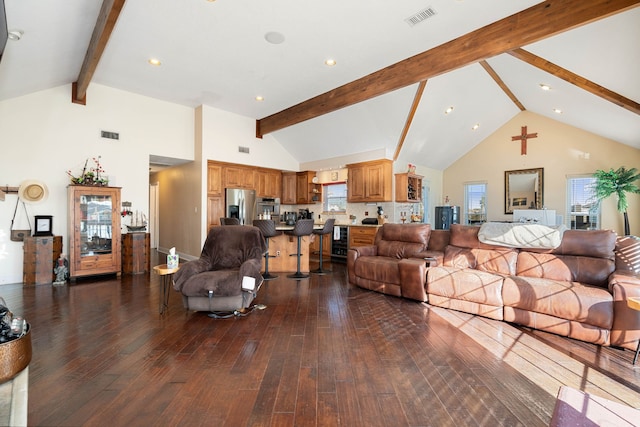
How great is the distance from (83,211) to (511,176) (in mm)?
10245

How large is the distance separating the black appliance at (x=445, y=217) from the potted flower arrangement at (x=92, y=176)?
8.26 meters

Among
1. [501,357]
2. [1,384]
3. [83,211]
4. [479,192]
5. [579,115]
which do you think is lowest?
[501,357]

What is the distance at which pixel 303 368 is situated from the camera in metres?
2.10

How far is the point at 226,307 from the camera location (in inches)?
121

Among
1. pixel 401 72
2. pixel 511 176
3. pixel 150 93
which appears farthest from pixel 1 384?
pixel 511 176

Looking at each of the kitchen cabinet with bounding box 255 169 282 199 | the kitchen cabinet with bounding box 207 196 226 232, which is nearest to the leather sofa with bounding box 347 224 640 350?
the kitchen cabinet with bounding box 207 196 226 232

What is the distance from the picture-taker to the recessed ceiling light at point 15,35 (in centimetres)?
308

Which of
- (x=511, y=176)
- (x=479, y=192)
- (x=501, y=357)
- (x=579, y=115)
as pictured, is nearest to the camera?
(x=501, y=357)

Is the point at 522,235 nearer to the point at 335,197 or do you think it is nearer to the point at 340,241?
the point at 340,241

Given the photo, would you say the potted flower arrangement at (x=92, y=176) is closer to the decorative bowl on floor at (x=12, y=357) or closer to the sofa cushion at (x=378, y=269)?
the decorative bowl on floor at (x=12, y=357)

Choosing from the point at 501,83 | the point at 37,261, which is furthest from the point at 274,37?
the point at 501,83

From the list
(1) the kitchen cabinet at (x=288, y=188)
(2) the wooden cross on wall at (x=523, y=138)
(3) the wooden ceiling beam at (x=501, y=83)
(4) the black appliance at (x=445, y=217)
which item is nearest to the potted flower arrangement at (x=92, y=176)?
(1) the kitchen cabinet at (x=288, y=188)

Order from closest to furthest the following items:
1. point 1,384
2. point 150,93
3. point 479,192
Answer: point 1,384 → point 150,93 → point 479,192

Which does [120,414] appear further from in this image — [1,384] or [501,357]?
[501,357]
